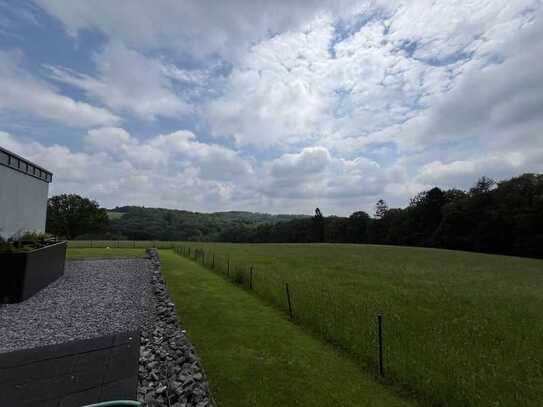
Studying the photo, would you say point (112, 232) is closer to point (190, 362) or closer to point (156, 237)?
point (156, 237)

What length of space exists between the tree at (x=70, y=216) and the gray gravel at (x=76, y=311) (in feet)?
154

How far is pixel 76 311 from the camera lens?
29.2 feet

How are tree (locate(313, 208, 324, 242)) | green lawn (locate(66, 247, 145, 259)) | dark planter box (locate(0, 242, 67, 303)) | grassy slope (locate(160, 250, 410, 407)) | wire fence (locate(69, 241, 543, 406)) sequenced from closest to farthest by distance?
grassy slope (locate(160, 250, 410, 407)) → wire fence (locate(69, 241, 543, 406)) → dark planter box (locate(0, 242, 67, 303)) → green lawn (locate(66, 247, 145, 259)) → tree (locate(313, 208, 324, 242))

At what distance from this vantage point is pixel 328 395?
14.2 feet

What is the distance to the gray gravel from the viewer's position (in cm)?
692

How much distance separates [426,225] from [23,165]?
5878 cm

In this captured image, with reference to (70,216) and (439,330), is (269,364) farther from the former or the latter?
(70,216)

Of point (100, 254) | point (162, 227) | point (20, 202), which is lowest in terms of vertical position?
point (100, 254)

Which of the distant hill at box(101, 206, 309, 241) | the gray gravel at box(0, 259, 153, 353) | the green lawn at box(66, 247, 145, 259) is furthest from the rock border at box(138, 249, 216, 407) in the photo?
the distant hill at box(101, 206, 309, 241)

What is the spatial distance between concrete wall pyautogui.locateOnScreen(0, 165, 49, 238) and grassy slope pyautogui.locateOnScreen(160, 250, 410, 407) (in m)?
10.3

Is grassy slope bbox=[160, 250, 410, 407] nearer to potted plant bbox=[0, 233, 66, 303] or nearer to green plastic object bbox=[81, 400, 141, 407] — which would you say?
green plastic object bbox=[81, 400, 141, 407]

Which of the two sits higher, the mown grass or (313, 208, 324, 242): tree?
(313, 208, 324, 242): tree

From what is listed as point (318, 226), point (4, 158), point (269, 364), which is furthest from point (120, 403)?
point (318, 226)

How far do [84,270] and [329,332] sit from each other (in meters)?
16.0
